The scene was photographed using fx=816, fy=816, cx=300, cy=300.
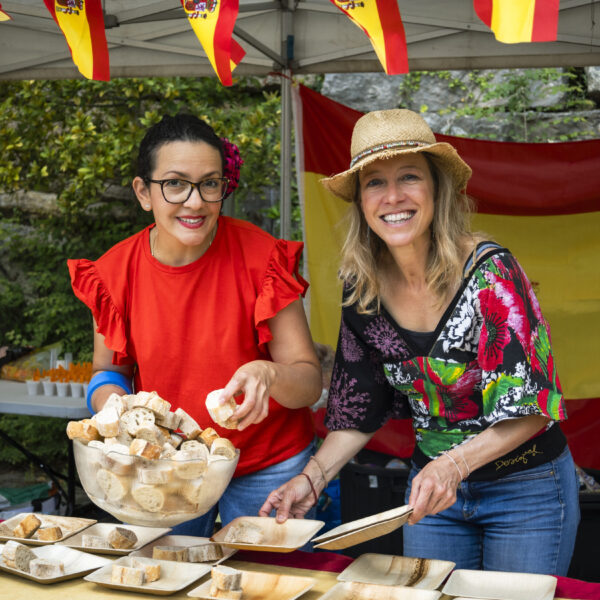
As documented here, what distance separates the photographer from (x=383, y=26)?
6.19ft

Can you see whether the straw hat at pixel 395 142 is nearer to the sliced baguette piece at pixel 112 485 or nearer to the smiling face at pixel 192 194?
the smiling face at pixel 192 194

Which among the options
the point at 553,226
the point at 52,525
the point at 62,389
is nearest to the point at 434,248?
the point at 52,525

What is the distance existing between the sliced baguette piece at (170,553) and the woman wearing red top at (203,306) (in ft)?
1.26

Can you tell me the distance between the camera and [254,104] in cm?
729

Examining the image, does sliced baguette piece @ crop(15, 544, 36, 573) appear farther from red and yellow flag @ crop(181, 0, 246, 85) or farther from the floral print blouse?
red and yellow flag @ crop(181, 0, 246, 85)

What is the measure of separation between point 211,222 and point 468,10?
1.87m

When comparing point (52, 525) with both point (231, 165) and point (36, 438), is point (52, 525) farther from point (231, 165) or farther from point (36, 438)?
point (36, 438)

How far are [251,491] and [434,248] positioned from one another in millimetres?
776

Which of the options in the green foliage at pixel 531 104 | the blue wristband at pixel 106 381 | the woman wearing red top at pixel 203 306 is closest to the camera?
the woman wearing red top at pixel 203 306

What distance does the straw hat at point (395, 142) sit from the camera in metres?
1.88

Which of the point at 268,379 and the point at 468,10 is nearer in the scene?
the point at 268,379

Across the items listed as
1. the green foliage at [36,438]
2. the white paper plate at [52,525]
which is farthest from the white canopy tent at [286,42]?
the green foliage at [36,438]

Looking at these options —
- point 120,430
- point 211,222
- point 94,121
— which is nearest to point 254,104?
point 94,121

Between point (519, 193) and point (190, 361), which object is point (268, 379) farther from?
point (519, 193)
